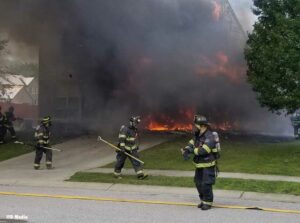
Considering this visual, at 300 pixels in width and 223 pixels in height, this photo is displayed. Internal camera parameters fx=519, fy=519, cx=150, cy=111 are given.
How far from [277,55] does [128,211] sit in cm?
795

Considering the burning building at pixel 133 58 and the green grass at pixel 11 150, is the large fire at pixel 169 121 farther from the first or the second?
the green grass at pixel 11 150

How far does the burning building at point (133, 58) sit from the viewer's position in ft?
73.5

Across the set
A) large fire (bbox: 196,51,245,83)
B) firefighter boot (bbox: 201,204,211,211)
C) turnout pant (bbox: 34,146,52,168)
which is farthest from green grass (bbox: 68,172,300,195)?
large fire (bbox: 196,51,245,83)

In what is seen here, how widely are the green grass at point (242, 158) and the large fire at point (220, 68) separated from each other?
6.87 meters

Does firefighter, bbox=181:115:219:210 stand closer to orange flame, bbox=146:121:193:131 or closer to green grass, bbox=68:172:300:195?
green grass, bbox=68:172:300:195

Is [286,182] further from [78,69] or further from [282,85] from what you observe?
[78,69]

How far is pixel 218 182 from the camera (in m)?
10.3

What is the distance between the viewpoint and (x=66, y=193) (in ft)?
31.2

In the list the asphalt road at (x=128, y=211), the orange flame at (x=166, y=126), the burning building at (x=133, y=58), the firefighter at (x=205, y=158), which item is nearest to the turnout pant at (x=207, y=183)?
the firefighter at (x=205, y=158)

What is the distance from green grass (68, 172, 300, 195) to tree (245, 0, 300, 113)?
4656 mm

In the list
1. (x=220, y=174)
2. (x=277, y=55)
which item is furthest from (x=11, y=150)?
(x=277, y=55)

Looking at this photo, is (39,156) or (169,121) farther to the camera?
(169,121)

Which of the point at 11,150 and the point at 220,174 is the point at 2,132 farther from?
the point at 220,174

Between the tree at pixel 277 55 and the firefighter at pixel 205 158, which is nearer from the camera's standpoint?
the firefighter at pixel 205 158
